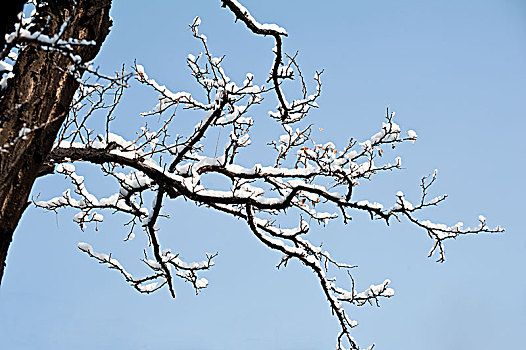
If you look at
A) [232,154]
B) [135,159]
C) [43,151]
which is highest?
[232,154]

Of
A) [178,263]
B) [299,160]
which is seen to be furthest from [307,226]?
[178,263]

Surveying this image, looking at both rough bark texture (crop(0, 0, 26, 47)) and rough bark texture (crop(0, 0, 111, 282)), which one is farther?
rough bark texture (crop(0, 0, 111, 282))

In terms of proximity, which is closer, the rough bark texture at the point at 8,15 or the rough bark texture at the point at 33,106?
the rough bark texture at the point at 8,15

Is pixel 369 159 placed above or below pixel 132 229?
above

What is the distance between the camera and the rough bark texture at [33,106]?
284cm

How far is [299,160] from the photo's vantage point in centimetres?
541

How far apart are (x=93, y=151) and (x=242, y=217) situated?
1.90 metres

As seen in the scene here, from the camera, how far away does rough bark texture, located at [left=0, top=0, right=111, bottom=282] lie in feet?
9.32

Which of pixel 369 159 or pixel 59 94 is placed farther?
pixel 369 159

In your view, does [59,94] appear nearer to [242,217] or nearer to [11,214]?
[11,214]

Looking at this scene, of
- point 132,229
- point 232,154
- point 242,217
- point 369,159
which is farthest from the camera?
point 132,229

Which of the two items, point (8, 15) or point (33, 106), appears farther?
point (33, 106)

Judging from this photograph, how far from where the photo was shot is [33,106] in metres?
2.97

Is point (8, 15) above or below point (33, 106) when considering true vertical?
below
